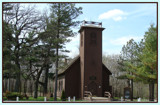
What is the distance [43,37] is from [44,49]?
1.93 m

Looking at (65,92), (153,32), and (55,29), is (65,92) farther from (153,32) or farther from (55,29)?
(153,32)

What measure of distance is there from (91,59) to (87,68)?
1.43m

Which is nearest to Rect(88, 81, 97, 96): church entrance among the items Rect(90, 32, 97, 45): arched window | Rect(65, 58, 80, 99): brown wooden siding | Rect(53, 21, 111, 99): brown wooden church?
Rect(53, 21, 111, 99): brown wooden church

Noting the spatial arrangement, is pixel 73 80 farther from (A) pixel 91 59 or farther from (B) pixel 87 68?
(A) pixel 91 59

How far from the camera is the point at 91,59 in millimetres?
34781

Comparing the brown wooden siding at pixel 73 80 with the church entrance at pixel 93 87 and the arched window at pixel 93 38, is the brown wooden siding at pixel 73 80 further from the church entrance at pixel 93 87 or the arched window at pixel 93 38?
the arched window at pixel 93 38

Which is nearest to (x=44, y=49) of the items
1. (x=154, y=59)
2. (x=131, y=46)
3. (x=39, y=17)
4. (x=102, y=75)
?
(x=39, y=17)

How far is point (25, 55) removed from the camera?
36344mm

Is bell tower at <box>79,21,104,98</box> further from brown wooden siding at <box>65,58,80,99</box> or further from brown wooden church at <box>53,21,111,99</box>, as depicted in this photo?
brown wooden siding at <box>65,58,80,99</box>

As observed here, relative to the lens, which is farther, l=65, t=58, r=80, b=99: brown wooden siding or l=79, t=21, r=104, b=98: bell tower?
l=65, t=58, r=80, b=99: brown wooden siding

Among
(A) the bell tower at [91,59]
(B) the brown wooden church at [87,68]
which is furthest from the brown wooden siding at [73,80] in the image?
(A) the bell tower at [91,59]

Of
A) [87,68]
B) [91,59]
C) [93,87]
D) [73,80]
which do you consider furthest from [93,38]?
[93,87]

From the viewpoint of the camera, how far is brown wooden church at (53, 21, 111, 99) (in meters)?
34.5

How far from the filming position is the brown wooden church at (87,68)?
113 ft
